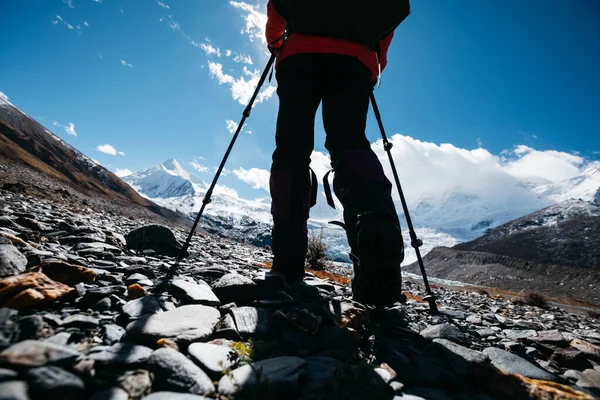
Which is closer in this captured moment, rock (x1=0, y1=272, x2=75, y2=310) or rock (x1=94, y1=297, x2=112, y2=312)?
rock (x1=0, y1=272, x2=75, y2=310)

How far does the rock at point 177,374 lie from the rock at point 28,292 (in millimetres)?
939

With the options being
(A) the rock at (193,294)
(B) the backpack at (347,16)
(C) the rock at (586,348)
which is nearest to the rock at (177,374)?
(A) the rock at (193,294)

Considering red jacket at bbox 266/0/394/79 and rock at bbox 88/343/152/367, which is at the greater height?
red jacket at bbox 266/0/394/79

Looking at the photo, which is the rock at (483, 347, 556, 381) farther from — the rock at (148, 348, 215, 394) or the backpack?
the backpack

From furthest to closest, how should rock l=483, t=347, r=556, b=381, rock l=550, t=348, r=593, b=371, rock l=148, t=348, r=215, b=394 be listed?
1. rock l=550, t=348, r=593, b=371
2. rock l=483, t=347, r=556, b=381
3. rock l=148, t=348, r=215, b=394

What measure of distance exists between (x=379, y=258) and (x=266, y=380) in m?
1.42

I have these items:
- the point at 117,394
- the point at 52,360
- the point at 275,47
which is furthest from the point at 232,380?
the point at 275,47

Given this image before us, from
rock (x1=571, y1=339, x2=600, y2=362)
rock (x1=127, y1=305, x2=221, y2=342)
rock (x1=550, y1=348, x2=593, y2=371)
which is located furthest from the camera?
rock (x1=571, y1=339, x2=600, y2=362)

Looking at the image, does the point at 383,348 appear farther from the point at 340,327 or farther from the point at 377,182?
the point at 377,182

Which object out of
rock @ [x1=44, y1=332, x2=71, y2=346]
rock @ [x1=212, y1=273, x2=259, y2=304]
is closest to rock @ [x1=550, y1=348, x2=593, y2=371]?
rock @ [x1=212, y1=273, x2=259, y2=304]

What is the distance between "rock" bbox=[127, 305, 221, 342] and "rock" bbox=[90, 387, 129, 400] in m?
0.51

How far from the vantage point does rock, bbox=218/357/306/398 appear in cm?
137

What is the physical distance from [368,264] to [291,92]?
200cm

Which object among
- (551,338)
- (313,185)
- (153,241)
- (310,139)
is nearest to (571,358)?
(551,338)
